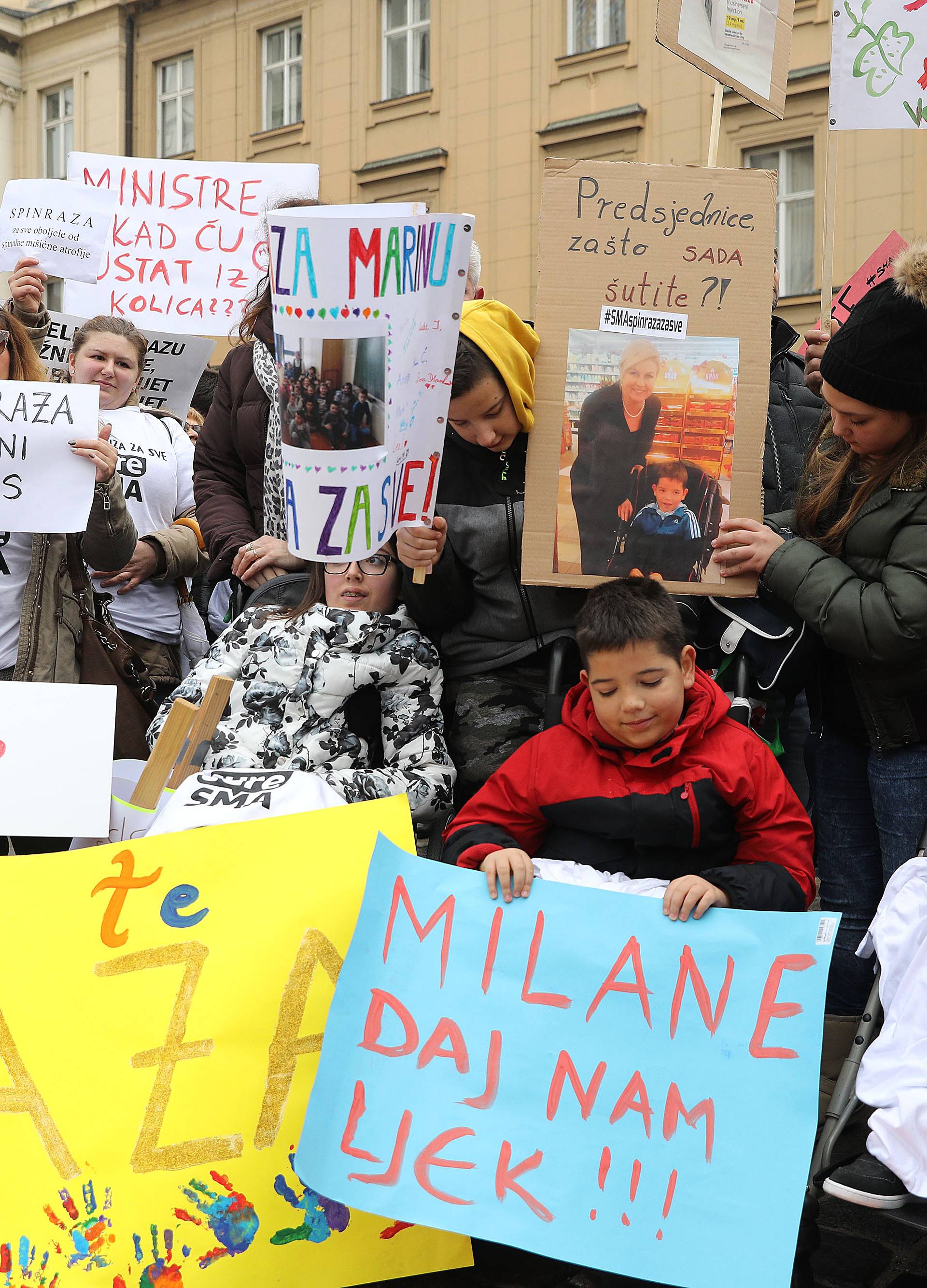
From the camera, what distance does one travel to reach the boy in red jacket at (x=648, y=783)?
2.45 metres

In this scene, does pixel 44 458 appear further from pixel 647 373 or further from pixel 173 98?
pixel 173 98

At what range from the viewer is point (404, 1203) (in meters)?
2.04

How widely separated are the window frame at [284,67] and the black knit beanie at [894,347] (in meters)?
17.4

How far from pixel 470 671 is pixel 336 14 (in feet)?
58.1

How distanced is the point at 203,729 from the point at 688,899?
135 cm

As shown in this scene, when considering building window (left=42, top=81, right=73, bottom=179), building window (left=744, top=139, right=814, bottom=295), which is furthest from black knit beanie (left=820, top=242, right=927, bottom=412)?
building window (left=42, top=81, right=73, bottom=179)

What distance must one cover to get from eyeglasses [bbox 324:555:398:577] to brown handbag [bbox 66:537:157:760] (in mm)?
819

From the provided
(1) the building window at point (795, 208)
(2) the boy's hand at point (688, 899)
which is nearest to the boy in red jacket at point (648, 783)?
(2) the boy's hand at point (688, 899)

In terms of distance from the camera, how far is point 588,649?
254 cm

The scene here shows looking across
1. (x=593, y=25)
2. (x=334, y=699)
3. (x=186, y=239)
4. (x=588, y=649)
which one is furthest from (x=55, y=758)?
(x=593, y=25)

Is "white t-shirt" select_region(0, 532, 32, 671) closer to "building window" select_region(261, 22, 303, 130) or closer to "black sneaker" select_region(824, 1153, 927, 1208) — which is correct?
"black sneaker" select_region(824, 1153, 927, 1208)

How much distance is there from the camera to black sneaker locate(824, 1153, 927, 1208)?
207cm

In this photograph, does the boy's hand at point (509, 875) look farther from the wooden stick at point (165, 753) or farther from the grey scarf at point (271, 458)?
the grey scarf at point (271, 458)

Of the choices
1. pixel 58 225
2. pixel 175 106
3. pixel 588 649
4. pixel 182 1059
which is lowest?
pixel 182 1059
